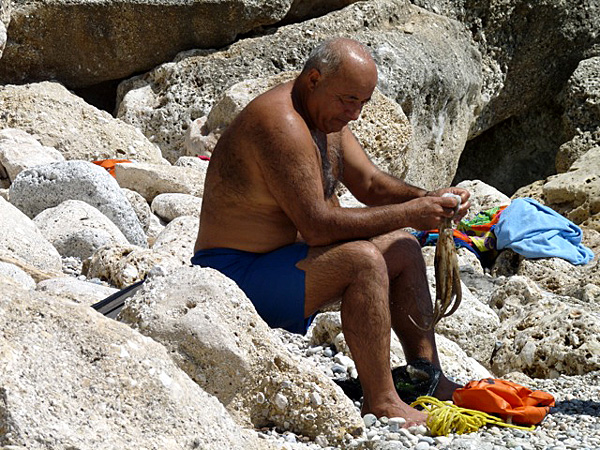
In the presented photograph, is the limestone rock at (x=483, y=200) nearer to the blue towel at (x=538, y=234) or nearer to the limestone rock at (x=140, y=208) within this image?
the blue towel at (x=538, y=234)

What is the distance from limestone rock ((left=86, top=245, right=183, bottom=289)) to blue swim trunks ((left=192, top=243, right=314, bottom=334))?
4.21ft

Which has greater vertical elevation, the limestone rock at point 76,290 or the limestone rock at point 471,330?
the limestone rock at point 76,290

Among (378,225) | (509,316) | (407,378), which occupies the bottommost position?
(509,316)

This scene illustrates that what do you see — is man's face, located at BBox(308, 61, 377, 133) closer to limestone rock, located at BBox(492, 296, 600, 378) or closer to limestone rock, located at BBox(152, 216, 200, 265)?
limestone rock, located at BBox(152, 216, 200, 265)

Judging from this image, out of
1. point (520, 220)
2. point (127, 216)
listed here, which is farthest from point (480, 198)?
point (127, 216)

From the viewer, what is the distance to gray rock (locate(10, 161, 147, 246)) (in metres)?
7.83

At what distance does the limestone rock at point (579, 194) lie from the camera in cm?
1159

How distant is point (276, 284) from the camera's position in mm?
4855

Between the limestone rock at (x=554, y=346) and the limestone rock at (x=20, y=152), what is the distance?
411 cm

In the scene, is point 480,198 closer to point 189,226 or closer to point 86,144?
point 86,144

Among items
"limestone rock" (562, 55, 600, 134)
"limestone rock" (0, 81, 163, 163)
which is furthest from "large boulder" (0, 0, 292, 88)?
"limestone rock" (562, 55, 600, 134)

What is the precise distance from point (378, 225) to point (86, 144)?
18.8 feet

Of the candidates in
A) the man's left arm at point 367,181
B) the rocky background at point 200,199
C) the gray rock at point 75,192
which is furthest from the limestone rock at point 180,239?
the man's left arm at point 367,181

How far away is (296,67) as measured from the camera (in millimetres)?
11680
